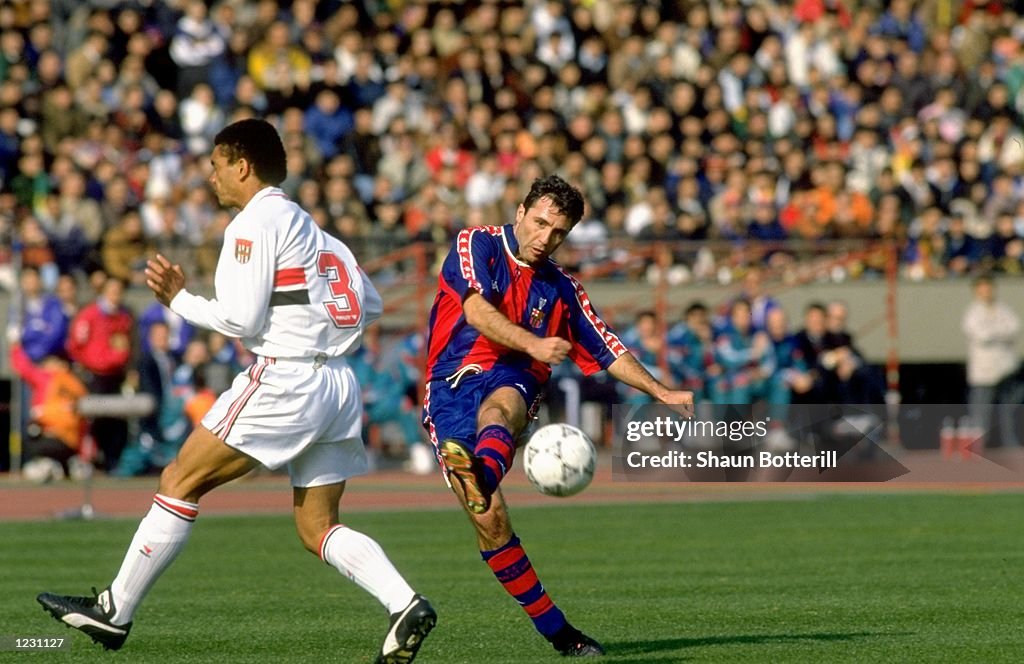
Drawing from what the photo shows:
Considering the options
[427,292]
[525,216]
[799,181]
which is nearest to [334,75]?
[427,292]

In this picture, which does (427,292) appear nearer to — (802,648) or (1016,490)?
(1016,490)

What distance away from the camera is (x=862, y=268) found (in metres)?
24.8

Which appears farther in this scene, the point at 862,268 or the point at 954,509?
the point at 862,268

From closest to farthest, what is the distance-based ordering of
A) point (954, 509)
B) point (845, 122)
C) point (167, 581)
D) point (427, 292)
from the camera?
point (167, 581)
point (954, 509)
point (427, 292)
point (845, 122)

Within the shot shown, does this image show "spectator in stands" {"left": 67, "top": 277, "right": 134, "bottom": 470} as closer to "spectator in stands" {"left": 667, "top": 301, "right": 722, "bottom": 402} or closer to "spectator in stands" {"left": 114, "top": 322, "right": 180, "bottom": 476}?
"spectator in stands" {"left": 114, "top": 322, "right": 180, "bottom": 476}

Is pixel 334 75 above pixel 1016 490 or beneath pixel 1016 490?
above

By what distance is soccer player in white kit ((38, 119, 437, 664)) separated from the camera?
7.75 m

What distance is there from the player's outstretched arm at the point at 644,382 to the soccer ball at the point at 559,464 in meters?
0.38

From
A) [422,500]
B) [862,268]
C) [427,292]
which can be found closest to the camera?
[422,500]

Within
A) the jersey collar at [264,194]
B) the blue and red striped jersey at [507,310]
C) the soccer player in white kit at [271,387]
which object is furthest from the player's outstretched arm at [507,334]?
the jersey collar at [264,194]

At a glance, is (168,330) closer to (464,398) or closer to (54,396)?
(54,396)

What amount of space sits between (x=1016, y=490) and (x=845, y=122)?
879 centimetres

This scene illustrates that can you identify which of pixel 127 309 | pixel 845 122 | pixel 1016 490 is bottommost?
pixel 1016 490

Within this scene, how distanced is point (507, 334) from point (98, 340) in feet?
43.7
